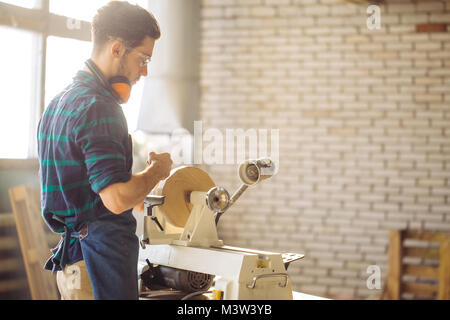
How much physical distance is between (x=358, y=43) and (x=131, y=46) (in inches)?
145

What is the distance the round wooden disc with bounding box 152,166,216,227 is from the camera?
1907mm

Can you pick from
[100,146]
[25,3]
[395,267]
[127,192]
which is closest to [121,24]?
[100,146]

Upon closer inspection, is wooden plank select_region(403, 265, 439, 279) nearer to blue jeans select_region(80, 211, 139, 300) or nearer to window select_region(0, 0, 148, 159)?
window select_region(0, 0, 148, 159)

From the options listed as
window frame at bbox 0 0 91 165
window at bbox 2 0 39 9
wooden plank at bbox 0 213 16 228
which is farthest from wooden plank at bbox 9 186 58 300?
window at bbox 2 0 39 9

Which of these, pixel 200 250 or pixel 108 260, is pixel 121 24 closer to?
pixel 108 260

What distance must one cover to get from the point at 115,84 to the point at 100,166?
0.89 ft

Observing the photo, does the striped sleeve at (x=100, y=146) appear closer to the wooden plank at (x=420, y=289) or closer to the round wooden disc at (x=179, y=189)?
the round wooden disc at (x=179, y=189)

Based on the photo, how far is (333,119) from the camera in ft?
15.7

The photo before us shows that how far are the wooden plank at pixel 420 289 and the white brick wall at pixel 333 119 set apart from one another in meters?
0.27

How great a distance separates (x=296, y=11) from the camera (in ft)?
15.8

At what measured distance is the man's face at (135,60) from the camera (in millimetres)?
1434
